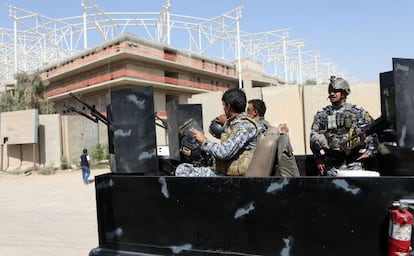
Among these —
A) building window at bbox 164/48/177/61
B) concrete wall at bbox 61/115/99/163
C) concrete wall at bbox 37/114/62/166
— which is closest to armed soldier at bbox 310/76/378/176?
concrete wall at bbox 61/115/99/163

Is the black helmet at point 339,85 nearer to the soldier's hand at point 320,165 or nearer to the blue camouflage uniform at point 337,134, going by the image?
the blue camouflage uniform at point 337,134

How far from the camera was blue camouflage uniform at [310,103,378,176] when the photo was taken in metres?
3.07

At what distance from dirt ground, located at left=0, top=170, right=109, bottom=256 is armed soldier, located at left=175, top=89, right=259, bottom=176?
3.05 meters

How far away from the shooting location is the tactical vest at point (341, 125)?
A: 3.20 meters

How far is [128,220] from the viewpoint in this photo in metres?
2.29

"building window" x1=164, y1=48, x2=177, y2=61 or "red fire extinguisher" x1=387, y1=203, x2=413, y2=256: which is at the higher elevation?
"building window" x1=164, y1=48, x2=177, y2=61

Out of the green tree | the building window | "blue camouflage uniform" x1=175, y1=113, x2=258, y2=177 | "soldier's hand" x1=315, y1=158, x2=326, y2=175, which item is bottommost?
"soldier's hand" x1=315, y1=158, x2=326, y2=175

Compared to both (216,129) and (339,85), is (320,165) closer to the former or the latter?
(339,85)

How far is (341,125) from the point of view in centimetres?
325

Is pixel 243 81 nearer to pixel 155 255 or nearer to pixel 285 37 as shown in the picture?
pixel 285 37

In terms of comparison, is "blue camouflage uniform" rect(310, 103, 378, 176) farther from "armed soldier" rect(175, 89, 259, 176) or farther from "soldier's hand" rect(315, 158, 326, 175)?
"armed soldier" rect(175, 89, 259, 176)

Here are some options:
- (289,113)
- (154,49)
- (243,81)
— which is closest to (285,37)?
(243,81)

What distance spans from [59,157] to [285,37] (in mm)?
49107

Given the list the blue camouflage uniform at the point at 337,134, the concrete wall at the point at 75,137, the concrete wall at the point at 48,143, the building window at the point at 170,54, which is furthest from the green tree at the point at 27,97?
the blue camouflage uniform at the point at 337,134
